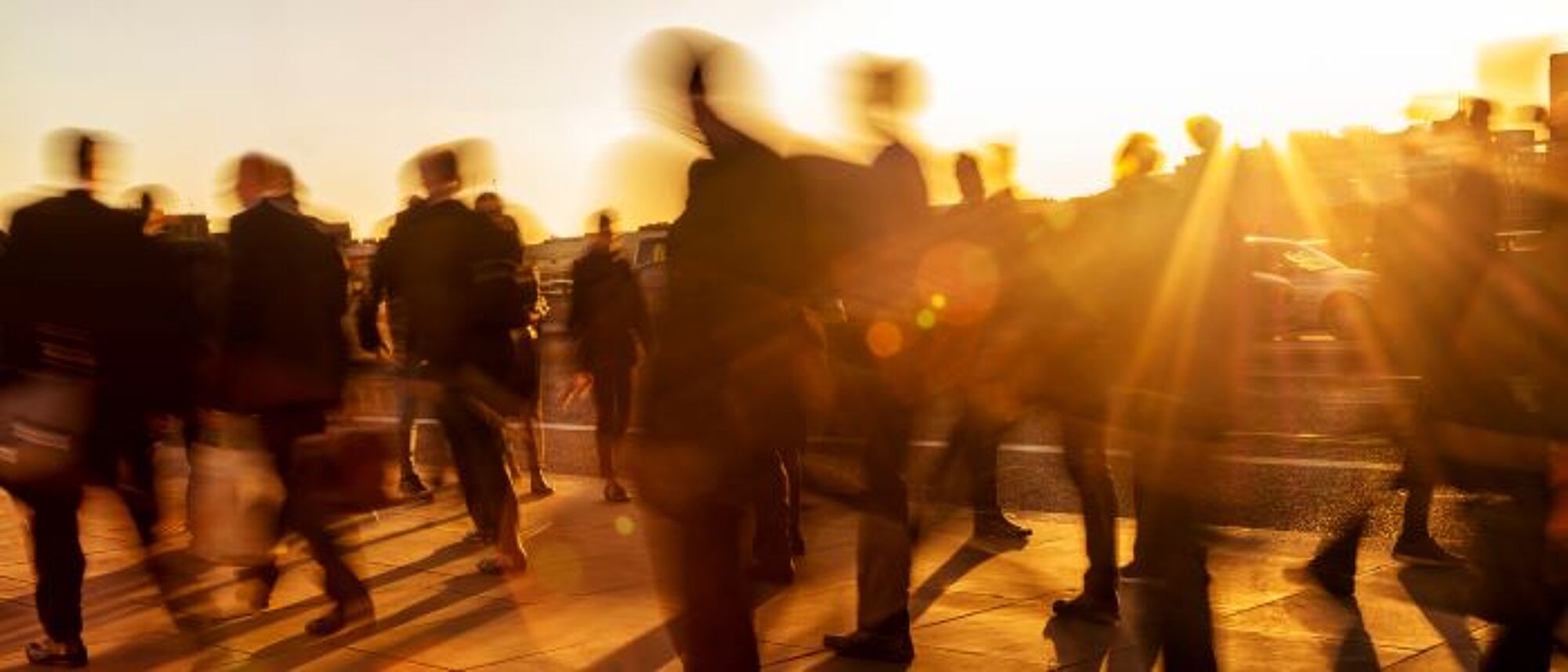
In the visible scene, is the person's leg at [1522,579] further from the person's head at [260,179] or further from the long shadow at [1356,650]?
the person's head at [260,179]

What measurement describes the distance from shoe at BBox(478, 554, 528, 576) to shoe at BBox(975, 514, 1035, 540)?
2.16m

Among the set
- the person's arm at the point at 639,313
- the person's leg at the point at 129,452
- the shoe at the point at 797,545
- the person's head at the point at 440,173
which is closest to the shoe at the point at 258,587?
the person's leg at the point at 129,452

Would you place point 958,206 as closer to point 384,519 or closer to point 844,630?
point 844,630

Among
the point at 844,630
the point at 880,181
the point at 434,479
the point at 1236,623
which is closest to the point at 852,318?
the point at 880,181

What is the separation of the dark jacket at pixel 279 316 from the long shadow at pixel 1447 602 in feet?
13.5

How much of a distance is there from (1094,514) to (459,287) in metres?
2.87

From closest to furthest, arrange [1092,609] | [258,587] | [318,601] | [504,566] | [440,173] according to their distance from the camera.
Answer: [1092,609] → [258,587] → [318,601] → [440,173] → [504,566]

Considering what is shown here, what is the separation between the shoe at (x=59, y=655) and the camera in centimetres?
581

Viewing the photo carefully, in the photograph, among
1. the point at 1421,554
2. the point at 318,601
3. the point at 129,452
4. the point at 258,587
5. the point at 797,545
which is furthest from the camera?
the point at 797,545

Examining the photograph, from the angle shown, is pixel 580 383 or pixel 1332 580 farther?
pixel 580 383

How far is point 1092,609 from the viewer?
614cm

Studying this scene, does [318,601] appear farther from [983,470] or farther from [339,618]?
[983,470]

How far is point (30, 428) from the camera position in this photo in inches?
220

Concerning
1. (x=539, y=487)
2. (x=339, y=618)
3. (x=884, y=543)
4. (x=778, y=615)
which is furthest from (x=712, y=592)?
(x=539, y=487)
